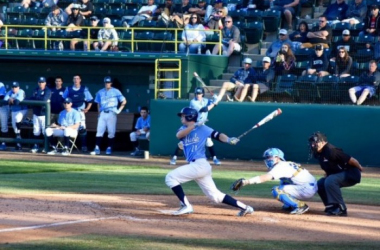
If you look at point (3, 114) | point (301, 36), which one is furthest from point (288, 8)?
point (3, 114)

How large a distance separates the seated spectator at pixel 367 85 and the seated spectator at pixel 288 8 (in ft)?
14.5

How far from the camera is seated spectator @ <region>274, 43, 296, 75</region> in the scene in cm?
2056

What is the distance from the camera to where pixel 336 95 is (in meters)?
19.9

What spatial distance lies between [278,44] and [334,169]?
10616 mm

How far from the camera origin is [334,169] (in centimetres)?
1166

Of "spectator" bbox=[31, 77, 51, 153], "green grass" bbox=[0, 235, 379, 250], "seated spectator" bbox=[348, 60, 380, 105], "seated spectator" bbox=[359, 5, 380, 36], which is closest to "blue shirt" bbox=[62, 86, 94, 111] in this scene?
"spectator" bbox=[31, 77, 51, 153]

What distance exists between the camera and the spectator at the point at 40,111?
22.0m

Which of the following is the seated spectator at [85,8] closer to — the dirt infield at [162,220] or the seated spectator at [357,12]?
the seated spectator at [357,12]

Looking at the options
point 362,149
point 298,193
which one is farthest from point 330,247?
point 362,149

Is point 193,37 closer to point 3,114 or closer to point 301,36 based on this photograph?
point 301,36

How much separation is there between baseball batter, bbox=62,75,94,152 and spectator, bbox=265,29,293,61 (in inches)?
196

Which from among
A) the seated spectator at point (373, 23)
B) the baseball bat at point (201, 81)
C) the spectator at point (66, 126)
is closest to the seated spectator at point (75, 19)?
the spectator at point (66, 126)

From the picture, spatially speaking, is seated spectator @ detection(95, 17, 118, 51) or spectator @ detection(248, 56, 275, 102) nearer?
spectator @ detection(248, 56, 275, 102)

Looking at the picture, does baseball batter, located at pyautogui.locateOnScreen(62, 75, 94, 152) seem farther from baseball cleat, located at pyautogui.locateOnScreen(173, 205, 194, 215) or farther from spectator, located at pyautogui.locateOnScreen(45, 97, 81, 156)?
baseball cleat, located at pyautogui.locateOnScreen(173, 205, 194, 215)
